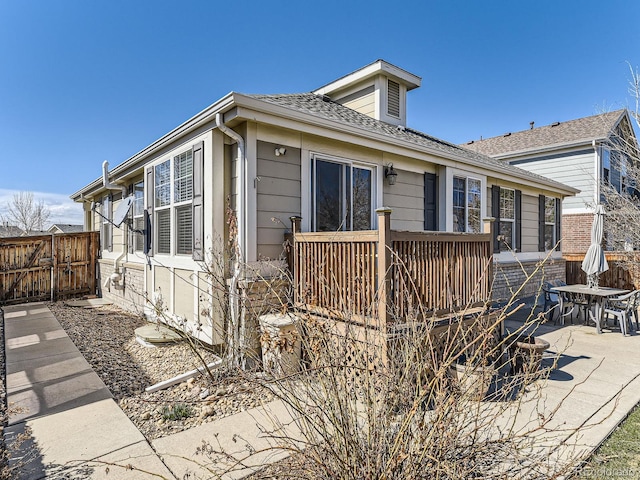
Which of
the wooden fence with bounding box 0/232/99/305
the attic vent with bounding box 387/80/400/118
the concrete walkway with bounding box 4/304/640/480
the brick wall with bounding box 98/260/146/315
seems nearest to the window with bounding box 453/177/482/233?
the attic vent with bounding box 387/80/400/118

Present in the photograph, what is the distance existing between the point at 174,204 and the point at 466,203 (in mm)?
6200

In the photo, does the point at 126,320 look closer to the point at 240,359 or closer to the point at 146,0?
the point at 240,359

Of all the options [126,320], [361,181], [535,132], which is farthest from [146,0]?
[535,132]

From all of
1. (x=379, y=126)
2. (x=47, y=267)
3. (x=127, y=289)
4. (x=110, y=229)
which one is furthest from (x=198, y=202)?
(x=47, y=267)

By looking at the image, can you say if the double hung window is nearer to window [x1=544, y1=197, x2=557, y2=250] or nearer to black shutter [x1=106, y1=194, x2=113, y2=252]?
black shutter [x1=106, y1=194, x2=113, y2=252]

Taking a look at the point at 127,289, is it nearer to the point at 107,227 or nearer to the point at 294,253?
the point at 107,227

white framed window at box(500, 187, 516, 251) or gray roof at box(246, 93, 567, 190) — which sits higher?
gray roof at box(246, 93, 567, 190)

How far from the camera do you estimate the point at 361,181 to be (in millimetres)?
6352

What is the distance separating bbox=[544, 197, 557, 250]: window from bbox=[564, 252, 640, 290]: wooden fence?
1663 mm

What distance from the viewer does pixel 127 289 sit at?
845 cm

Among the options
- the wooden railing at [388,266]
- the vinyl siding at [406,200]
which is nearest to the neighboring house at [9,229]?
the vinyl siding at [406,200]

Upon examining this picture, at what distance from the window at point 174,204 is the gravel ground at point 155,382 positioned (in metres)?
1.65

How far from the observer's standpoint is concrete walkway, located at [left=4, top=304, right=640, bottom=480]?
269 cm

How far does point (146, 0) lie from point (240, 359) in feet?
26.9
